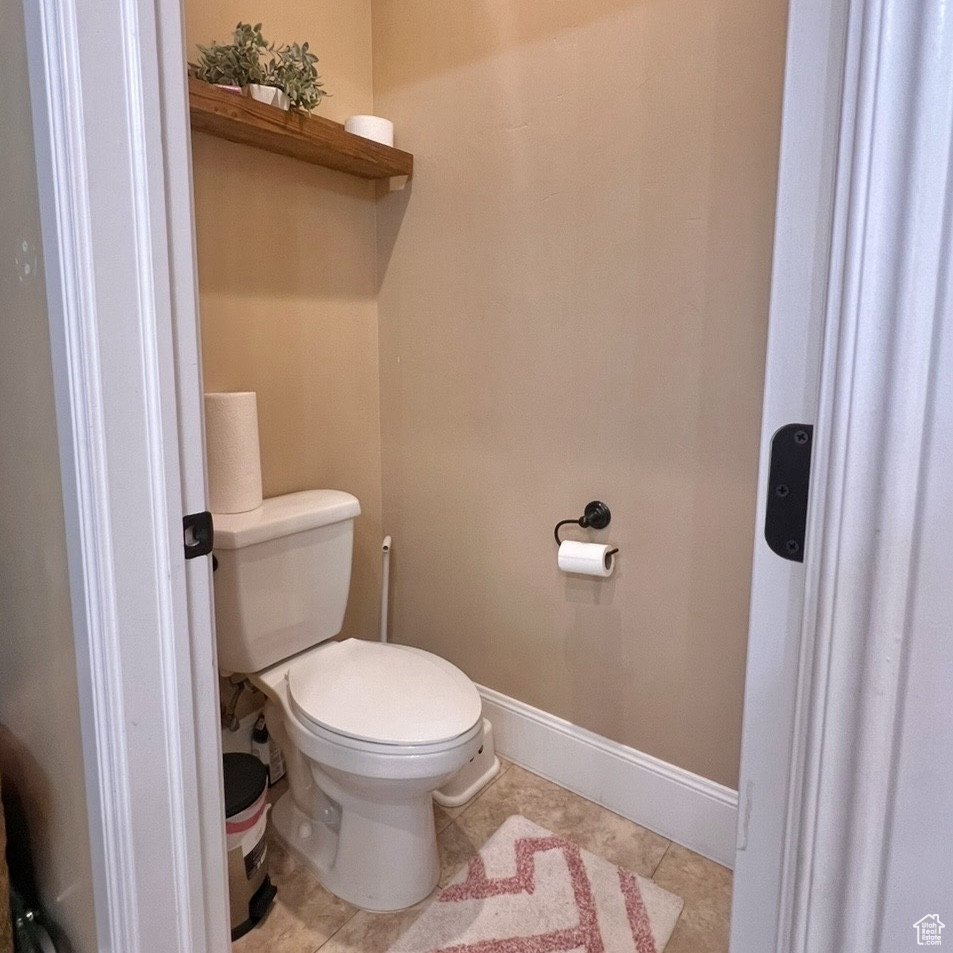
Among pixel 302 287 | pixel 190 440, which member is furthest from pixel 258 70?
pixel 190 440

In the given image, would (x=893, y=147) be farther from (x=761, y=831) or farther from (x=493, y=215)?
(x=493, y=215)

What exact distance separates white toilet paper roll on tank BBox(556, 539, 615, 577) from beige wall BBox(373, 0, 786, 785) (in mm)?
68

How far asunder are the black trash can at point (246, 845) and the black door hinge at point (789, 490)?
1276mm

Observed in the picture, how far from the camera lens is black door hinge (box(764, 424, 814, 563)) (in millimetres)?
483

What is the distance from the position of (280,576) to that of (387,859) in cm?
68

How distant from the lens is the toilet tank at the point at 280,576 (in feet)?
→ 5.06

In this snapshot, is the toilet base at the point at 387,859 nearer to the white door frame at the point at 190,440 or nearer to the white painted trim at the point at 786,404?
the white door frame at the point at 190,440

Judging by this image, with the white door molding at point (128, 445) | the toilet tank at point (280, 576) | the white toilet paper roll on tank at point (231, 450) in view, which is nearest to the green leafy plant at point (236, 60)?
the white toilet paper roll on tank at point (231, 450)

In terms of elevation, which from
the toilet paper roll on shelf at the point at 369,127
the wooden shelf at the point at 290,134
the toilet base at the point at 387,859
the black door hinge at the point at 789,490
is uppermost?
the toilet paper roll on shelf at the point at 369,127

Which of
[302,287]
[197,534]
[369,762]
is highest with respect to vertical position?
[302,287]

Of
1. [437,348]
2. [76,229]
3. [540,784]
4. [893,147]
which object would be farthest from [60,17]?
[540,784]

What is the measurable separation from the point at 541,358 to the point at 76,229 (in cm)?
119

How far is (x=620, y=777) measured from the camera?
1.76 meters

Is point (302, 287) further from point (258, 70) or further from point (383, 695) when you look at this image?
point (383, 695)
